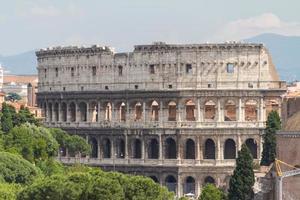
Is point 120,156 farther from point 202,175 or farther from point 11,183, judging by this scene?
point 11,183

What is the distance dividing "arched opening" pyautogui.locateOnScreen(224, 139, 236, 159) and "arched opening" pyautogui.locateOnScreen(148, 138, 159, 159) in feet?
22.1

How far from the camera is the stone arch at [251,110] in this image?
140125 mm

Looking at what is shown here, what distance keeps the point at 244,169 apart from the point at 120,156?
128 feet

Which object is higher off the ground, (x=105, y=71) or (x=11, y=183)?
(x=105, y=71)

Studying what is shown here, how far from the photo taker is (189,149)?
14075 cm

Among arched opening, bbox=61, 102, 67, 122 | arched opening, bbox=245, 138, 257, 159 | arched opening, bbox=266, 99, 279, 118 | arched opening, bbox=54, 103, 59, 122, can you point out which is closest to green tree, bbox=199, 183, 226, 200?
arched opening, bbox=245, 138, 257, 159

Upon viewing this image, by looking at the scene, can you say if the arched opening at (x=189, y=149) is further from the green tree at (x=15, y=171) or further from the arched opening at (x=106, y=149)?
the green tree at (x=15, y=171)

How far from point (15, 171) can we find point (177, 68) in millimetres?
46414

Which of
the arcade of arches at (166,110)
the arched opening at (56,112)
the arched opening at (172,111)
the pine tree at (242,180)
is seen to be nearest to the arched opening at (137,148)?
the arcade of arches at (166,110)

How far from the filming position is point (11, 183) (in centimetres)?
9325

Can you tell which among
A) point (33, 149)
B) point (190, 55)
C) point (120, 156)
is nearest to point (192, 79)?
point (190, 55)

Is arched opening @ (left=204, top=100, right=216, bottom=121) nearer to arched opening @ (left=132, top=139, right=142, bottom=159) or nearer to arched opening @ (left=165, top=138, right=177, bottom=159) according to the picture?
arched opening @ (left=165, top=138, right=177, bottom=159)

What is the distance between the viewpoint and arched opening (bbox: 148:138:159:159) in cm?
14175

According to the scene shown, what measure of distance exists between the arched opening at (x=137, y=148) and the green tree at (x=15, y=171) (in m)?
46.1
